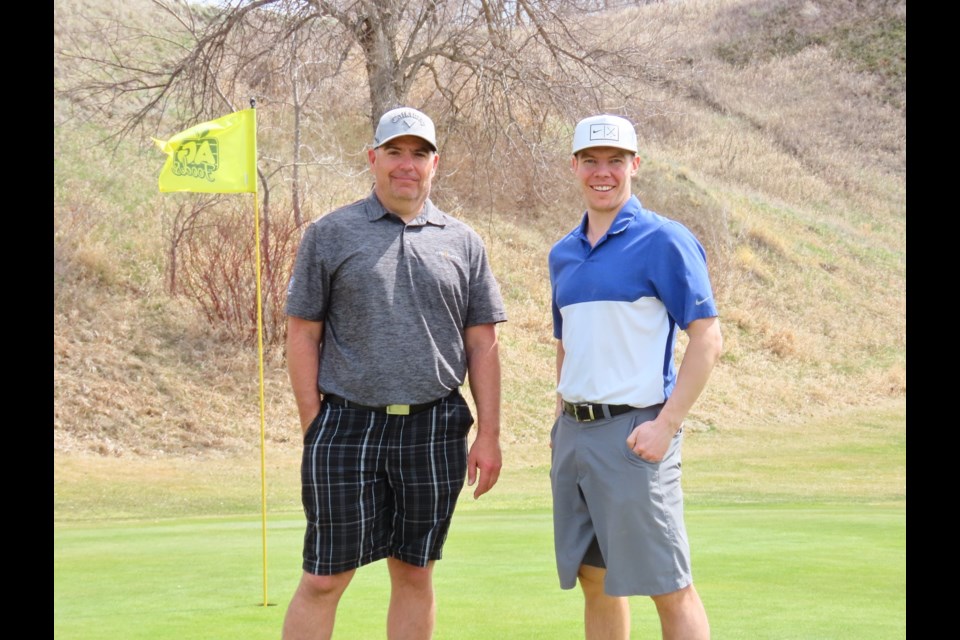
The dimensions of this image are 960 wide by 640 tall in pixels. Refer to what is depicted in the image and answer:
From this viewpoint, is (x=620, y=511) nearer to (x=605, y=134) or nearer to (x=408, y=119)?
(x=605, y=134)

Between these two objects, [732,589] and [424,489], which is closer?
[424,489]

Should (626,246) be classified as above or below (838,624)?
above

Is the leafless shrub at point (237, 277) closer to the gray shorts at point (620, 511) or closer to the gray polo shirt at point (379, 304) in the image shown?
the gray polo shirt at point (379, 304)

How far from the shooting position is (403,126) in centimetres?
360

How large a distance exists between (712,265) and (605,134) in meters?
21.2

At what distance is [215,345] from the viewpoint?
15.9 meters

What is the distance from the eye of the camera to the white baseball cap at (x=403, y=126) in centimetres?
359

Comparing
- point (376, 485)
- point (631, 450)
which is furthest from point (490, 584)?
point (631, 450)

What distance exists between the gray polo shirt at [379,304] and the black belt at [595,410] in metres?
0.51

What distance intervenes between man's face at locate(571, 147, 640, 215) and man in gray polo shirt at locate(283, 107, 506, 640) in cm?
55

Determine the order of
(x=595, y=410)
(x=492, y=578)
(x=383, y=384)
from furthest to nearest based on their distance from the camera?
(x=492, y=578), (x=383, y=384), (x=595, y=410)
